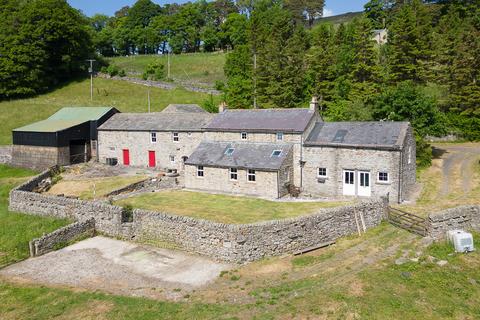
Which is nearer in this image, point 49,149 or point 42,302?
point 42,302

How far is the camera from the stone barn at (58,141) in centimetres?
4312

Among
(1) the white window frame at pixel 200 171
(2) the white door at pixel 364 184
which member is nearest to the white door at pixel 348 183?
(2) the white door at pixel 364 184

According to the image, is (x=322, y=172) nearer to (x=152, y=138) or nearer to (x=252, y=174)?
(x=252, y=174)

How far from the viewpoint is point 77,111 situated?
51219mm

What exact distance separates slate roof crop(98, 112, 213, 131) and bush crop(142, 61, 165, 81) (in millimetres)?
38624

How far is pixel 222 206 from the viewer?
95.8 ft

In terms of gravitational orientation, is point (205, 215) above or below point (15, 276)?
above

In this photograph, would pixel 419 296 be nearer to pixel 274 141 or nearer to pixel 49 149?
pixel 274 141

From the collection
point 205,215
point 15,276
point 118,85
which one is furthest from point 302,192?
point 118,85

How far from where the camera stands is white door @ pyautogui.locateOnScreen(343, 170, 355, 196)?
1210 inches

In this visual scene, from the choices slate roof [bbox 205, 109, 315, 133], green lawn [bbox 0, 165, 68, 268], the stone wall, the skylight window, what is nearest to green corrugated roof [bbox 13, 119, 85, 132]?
green lawn [bbox 0, 165, 68, 268]

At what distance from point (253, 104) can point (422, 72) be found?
22.9 m

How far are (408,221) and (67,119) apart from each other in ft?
135

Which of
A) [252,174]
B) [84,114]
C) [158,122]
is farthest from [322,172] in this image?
[84,114]
